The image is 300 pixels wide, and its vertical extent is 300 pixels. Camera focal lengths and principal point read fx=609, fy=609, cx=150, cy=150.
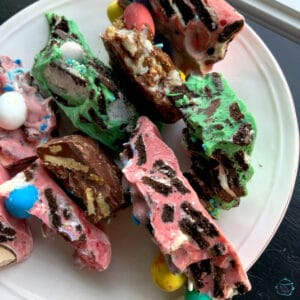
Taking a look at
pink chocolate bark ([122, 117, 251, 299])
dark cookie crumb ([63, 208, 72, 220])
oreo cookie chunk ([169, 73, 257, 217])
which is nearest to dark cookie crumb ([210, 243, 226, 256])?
pink chocolate bark ([122, 117, 251, 299])

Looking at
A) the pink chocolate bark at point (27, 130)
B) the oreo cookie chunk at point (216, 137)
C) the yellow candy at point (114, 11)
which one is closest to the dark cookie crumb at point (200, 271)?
the oreo cookie chunk at point (216, 137)

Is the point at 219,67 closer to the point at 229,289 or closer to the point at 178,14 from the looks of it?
the point at 178,14

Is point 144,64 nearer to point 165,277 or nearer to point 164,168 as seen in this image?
point 164,168

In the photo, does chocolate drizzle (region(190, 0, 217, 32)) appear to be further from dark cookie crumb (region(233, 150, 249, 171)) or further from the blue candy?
the blue candy

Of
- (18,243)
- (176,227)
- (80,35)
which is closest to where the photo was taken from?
(176,227)

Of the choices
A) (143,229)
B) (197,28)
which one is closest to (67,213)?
(143,229)

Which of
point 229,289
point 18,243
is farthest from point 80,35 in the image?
point 229,289
